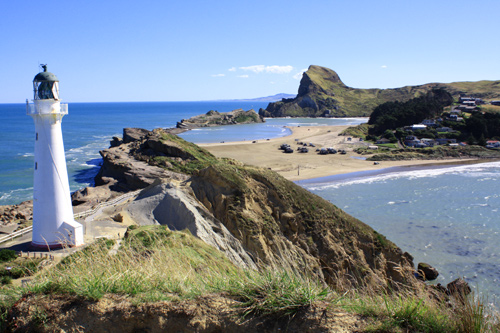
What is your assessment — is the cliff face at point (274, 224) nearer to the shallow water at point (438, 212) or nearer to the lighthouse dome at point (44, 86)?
the shallow water at point (438, 212)

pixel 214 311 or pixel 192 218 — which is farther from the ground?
pixel 214 311

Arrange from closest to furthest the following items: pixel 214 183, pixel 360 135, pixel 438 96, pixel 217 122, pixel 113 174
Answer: pixel 214 183
pixel 113 174
pixel 360 135
pixel 438 96
pixel 217 122

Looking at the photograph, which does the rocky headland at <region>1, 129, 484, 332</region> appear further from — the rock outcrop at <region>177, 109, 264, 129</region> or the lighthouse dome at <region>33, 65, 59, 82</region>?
the rock outcrop at <region>177, 109, 264, 129</region>

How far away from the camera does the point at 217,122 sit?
140 metres

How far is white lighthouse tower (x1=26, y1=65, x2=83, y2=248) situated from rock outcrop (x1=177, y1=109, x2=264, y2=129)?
111103mm

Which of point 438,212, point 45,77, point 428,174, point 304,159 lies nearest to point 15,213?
point 45,77

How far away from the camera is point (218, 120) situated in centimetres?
14275

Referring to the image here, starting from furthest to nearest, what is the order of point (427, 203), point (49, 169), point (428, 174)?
point (428, 174) < point (427, 203) < point (49, 169)

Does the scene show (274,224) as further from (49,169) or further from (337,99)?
(337,99)

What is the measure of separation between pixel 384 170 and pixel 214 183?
42.5 m

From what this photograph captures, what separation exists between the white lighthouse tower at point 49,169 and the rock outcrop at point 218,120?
365ft

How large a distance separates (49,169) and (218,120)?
130039mm

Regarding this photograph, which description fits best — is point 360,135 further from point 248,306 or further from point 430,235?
point 248,306

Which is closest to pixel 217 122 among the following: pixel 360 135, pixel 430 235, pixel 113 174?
pixel 360 135
